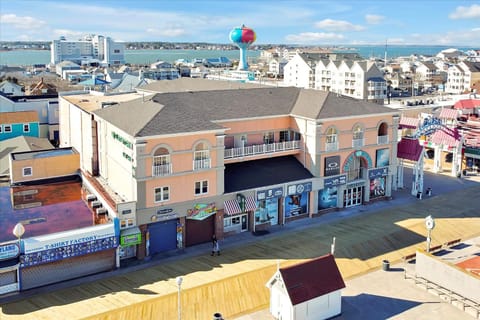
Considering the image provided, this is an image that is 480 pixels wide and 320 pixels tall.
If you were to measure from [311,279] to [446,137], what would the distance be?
119 feet

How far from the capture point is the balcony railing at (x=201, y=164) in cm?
3369

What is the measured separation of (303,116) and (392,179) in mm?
13035

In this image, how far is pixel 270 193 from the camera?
37188 millimetres

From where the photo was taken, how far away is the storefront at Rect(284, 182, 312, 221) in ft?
127

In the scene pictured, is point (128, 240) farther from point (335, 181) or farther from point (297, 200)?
point (335, 181)

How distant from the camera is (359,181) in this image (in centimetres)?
4256

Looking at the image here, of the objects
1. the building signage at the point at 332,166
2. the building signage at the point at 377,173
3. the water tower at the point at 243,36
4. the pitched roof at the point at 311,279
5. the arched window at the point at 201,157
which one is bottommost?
the pitched roof at the point at 311,279

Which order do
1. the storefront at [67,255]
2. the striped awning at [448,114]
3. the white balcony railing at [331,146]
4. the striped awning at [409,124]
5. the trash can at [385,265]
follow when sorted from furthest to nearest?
the striped awning at [448,114] → the striped awning at [409,124] → the white balcony railing at [331,146] → the trash can at [385,265] → the storefront at [67,255]

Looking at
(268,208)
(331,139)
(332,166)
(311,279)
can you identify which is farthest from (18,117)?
(311,279)

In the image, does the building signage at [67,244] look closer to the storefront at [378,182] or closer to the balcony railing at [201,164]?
the balcony railing at [201,164]

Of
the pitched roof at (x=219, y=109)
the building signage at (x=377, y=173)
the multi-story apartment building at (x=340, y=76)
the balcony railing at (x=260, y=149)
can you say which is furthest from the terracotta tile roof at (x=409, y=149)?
the multi-story apartment building at (x=340, y=76)

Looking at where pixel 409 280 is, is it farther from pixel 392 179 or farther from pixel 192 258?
pixel 392 179

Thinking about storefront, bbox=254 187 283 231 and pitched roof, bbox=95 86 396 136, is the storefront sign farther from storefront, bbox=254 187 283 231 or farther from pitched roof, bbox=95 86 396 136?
pitched roof, bbox=95 86 396 136

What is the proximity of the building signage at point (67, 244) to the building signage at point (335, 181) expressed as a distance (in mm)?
18067
